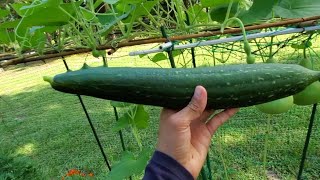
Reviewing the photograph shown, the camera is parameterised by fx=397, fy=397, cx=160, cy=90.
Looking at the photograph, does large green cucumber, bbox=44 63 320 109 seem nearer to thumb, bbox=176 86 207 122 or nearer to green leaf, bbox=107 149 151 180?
thumb, bbox=176 86 207 122

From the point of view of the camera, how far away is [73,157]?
261 cm

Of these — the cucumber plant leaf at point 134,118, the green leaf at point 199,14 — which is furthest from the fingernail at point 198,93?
the cucumber plant leaf at point 134,118

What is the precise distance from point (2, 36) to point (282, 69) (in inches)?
26.3

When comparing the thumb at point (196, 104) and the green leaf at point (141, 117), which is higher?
the thumb at point (196, 104)

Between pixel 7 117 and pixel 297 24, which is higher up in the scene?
pixel 297 24

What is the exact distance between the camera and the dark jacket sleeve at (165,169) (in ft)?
2.55

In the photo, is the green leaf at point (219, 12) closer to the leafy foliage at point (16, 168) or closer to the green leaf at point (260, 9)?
the green leaf at point (260, 9)

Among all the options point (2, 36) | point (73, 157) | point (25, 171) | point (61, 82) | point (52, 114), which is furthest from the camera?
point (52, 114)

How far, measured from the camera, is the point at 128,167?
1042 mm

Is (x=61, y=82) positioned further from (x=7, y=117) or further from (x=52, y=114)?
(x=7, y=117)

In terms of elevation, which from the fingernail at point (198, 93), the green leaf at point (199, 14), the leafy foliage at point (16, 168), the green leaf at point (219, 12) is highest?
the green leaf at point (219, 12)

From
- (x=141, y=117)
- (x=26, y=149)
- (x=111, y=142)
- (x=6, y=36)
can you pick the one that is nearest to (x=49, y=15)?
(x=6, y=36)

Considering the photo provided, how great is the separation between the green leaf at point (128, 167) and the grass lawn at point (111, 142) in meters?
0.31

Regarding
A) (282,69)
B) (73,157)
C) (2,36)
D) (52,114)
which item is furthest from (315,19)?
(52,114)
